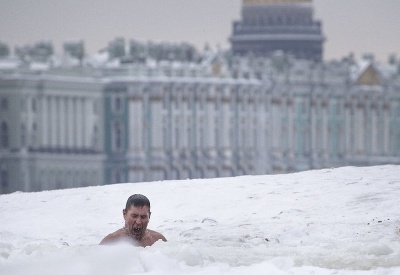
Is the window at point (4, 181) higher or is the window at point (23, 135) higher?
the window at point (23, 135)

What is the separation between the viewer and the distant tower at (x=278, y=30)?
141500 mm

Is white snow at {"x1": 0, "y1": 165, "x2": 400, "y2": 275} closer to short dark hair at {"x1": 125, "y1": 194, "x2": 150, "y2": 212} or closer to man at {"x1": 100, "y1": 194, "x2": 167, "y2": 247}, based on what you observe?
man at {"x1": 100, "y1": 194, "x2": 167, "y2": 247}

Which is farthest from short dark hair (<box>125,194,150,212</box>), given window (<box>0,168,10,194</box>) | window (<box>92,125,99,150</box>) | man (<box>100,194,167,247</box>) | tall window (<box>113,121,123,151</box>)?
tall window (<box>113,121,123,151</box>)

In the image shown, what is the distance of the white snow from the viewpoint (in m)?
15.0

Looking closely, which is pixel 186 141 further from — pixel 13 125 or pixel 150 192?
pixel 150 192

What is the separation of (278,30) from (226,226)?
125859mm

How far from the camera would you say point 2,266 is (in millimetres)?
14828

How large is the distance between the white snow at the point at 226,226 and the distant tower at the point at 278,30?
119m

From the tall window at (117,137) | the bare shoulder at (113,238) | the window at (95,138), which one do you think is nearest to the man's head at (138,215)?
the bare shoulder at (113,238)

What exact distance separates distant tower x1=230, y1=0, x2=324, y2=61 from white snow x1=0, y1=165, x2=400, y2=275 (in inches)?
4678

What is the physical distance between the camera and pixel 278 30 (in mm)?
143500

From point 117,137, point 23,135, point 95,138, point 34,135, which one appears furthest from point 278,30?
point 23,135

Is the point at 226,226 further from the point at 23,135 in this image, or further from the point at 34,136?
the point at 34,136

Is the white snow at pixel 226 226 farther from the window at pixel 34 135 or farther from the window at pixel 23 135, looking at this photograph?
the window at pixel 34 135
